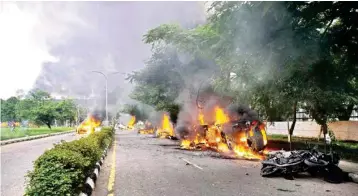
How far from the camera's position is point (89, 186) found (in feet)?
26.4

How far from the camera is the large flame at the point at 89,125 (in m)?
47.2

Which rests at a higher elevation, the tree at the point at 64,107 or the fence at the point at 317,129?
the tree at the point at 64,107

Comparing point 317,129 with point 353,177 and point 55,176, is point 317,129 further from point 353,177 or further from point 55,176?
point 55,176

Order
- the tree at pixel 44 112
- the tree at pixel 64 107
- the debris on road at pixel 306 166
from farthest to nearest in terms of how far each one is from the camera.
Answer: the tree at pixel 64 107
the tree at pixel 44 112
the debris on road at pixel 306 166

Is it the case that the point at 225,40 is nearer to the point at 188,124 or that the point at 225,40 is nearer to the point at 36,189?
the point at 36,189

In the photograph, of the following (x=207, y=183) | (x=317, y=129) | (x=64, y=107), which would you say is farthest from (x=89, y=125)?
(x=207, y=183)

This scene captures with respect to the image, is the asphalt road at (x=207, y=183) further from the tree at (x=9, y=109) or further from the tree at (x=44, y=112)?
the tree at (x=9, y=109)

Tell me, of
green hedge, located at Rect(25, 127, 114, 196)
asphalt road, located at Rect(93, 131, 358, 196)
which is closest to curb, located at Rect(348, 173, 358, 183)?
asphalt road, located at Rect(93, 131, 358, 196)

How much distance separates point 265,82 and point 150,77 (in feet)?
56.4

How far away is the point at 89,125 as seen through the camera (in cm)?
4928

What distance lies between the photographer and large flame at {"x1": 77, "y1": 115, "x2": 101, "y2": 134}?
47.2 metres

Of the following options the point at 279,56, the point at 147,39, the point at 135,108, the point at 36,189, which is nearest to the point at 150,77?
the point at 147,39

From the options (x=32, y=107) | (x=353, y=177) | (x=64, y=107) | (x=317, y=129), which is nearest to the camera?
(x=353, y=177)

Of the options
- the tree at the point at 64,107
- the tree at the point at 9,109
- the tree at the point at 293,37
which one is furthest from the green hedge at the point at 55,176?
the tree at the point at 9,109
